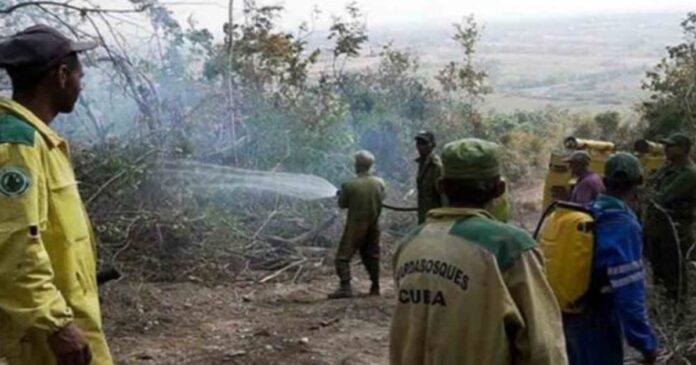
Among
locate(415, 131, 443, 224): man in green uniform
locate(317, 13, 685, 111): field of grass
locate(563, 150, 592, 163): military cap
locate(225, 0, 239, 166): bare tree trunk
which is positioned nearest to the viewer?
locate(563, 150, 592, 163): military cap

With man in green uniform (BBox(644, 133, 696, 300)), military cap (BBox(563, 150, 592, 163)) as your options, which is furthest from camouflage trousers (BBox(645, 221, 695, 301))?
military cap (BBox(563, 150, 592, 163))

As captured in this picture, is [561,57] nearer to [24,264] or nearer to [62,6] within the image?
[62,6]

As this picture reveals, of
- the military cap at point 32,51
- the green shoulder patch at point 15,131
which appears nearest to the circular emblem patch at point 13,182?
the green shoulder patch at point 15,131

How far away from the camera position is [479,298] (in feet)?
8.44

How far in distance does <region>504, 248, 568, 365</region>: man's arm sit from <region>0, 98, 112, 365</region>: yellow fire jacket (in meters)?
1.20

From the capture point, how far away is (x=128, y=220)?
31.0 feet

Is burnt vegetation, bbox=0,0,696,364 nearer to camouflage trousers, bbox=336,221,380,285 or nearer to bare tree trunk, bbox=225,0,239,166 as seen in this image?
bare tree trunk, bbox=225,0,239,166

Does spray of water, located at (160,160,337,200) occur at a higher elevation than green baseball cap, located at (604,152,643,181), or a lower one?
lower

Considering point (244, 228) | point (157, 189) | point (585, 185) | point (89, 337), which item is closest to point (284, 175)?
point (244, 228)

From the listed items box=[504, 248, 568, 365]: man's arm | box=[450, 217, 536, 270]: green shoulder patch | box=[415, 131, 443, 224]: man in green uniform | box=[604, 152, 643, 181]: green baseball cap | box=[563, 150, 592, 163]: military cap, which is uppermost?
box=[450, 217, 536, 270]: green shoulder patch

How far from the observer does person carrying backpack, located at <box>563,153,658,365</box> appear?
368cm

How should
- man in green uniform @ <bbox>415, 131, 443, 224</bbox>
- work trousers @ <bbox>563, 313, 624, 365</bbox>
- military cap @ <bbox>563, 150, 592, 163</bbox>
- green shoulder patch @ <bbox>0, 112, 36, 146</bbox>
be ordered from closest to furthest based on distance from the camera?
1. green shoulder patch @ <bbox>0, 112, 36, 146</bbox>
2. work trousers @ <bbox>563, 313, 624, 365</bbox>
3. military cap @ <bbox>563, 150, 592, 163</bbox>
4. man in green uniform @ <bbox>415, 131, 443, 224</bbox>

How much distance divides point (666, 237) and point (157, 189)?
17.0 ft

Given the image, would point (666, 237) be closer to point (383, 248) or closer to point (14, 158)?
point (383, 248)
